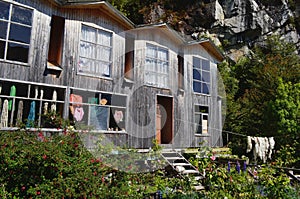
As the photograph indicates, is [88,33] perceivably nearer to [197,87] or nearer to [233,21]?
[197,87]

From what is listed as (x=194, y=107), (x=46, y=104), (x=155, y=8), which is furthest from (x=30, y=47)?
(x=155, y=8)

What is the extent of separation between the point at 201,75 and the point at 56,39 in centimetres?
589

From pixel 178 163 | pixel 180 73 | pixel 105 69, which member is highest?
pixel 105 69

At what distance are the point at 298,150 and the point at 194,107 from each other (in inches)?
235

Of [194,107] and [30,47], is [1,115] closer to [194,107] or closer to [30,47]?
[30,47]

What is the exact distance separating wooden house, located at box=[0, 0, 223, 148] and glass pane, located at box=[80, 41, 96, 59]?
33 mm

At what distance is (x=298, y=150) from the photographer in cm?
1319

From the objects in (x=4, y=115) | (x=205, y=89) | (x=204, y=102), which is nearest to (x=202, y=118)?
(x=204, y=102)

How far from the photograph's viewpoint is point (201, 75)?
448 inches

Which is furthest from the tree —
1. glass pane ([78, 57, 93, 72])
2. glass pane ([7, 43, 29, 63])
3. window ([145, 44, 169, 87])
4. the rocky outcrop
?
glass pane ([7, 43, 29, 63])

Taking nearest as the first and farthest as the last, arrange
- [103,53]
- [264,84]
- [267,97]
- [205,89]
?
[103,53] → [205,89] → [267,97] → [264,84]

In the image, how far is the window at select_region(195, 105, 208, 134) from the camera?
11078 millimetres

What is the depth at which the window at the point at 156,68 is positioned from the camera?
816 cm

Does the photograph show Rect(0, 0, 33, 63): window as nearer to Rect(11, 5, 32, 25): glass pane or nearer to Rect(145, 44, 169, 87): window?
Rect(11, 5, 32, 25): glass pane
